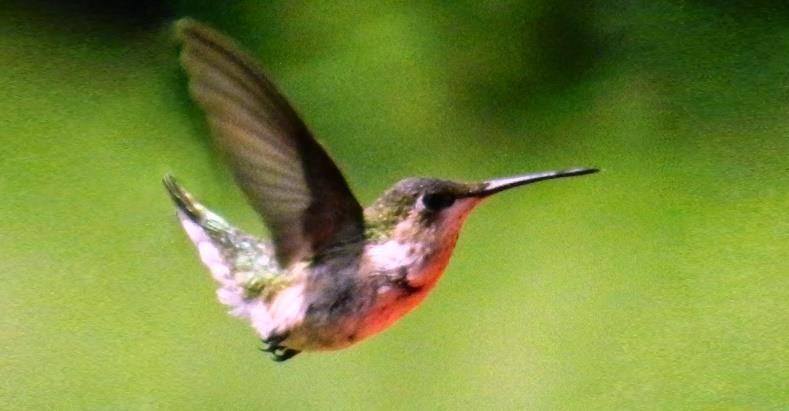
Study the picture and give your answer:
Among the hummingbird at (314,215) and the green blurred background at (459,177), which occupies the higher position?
the hummingbird at (314,215)

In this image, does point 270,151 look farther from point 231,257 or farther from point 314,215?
point 231,257

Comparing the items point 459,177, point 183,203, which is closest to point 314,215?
point 183,203

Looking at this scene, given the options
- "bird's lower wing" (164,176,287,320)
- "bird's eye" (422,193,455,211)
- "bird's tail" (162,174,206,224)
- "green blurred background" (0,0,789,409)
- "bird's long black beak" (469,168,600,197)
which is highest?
"bird's long black beak" (469,168,600,197)

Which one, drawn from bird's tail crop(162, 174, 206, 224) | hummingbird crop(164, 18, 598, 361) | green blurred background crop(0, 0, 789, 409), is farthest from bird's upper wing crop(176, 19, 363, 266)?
green blurred background crop(0, 0, 789, 409)

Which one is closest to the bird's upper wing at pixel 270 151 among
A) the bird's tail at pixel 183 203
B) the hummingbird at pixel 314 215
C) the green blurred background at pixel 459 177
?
the hummingbird at pixel 314 215

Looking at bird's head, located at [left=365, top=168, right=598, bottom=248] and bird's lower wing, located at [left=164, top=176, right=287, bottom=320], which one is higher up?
bird's head, located at [left=365, top=168, right=598, bottom=248]

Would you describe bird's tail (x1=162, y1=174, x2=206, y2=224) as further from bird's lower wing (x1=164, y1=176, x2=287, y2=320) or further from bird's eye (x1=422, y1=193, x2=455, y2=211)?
bird's eye (x1=422, y1=193, x2=455, y2=211)

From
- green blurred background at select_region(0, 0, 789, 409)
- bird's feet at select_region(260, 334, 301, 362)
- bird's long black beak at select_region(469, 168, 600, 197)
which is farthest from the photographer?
green blurred background at select_region(0, 0, 789, 409)

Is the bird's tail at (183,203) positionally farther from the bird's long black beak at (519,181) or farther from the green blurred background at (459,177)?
the green blurred background at (459,177)
